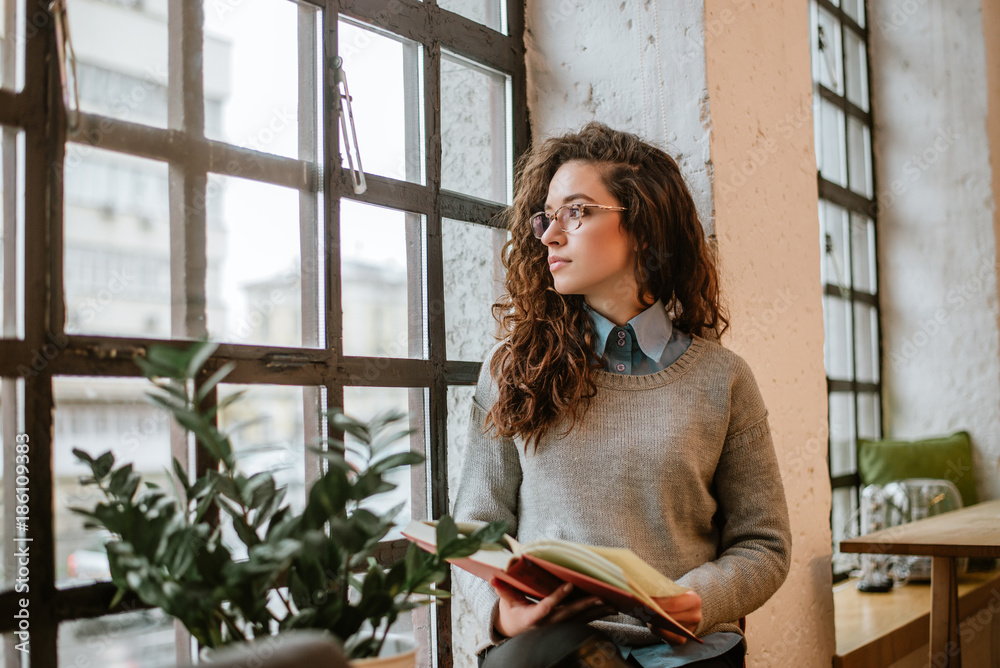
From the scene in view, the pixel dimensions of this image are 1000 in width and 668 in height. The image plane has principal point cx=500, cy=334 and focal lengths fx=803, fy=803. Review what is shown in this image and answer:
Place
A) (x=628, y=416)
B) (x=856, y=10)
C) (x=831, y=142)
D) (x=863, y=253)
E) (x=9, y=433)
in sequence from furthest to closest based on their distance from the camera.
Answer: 1. (x=856, y=10)
2. (x=863, y=253)
3. (x=831, y=142)
4. (x=628, y=416)
5. (x=9, y=433)

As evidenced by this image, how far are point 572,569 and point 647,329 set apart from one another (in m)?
0.64

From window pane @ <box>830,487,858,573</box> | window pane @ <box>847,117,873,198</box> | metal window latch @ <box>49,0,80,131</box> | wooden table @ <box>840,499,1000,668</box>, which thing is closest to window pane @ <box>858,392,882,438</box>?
window pane @ <box>830,487,858,573</box>

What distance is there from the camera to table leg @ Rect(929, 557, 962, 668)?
1.97m

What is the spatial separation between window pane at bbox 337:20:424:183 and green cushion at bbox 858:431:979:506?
7.81 ft

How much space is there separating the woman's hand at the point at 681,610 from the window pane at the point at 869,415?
8.02 feet

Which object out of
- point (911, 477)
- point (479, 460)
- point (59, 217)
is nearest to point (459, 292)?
point (479, 460)

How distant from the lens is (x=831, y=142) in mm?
3350

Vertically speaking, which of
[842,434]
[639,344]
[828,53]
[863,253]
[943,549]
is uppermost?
[828,53]

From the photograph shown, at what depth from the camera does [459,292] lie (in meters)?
1.83

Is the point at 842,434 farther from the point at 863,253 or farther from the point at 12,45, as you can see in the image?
the point at 12,45

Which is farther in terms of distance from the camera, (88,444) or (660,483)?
(660,483)

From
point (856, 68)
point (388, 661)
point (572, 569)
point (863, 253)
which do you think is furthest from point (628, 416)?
point (856, 68)

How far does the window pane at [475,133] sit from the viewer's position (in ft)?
5.96

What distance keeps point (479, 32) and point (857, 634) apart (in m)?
1.88
